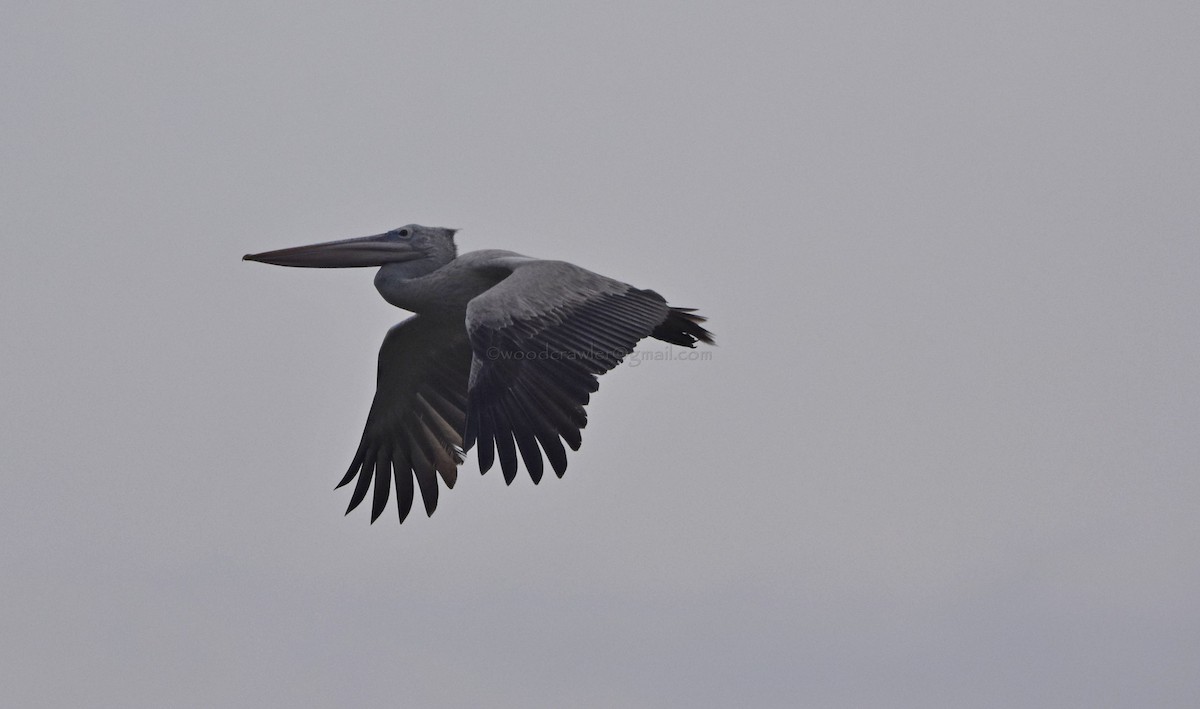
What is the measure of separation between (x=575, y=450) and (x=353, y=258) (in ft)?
13.0

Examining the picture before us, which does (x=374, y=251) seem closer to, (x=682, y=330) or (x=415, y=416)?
(x=415, y=416)

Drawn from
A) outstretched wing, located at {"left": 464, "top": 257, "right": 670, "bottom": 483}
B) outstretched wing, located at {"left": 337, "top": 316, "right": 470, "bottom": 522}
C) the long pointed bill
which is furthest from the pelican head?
outstretched wing, located at {"left": 464, "top": 257, "right": 670, "bottom": 483}

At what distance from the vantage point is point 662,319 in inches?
547

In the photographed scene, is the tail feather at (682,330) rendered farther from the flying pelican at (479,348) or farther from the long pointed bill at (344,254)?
the long pointed bill at (344,254)

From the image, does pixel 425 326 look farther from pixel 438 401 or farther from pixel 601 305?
pixel 601 305

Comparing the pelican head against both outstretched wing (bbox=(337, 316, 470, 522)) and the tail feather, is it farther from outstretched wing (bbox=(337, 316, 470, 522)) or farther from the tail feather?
the tail feather

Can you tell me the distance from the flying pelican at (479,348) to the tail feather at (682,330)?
1cm

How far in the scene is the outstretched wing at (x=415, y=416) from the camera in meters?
15.5

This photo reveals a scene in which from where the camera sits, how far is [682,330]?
1505 cm

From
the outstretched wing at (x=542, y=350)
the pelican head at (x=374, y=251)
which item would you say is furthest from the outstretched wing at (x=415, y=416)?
the outstretched wing at (x=542, y=350)

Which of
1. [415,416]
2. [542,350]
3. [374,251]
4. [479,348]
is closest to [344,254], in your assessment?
[374,251]

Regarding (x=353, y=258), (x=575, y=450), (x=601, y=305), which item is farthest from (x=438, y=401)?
(x=575, y=450)

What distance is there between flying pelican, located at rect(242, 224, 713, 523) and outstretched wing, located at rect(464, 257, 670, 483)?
0.01m

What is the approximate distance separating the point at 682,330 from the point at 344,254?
123 inches
